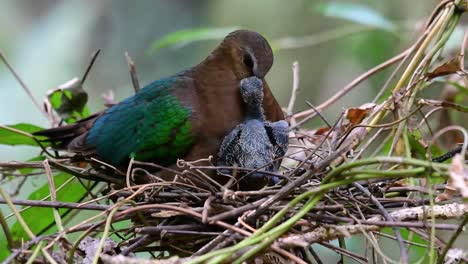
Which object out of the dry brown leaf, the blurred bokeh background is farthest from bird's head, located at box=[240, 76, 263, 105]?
the blurred bokeh background

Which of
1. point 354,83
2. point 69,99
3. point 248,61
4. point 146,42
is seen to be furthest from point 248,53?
point 146,42

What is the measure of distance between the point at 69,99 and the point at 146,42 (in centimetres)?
348

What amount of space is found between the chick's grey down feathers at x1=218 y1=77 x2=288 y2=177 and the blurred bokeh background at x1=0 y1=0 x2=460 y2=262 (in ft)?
6.40

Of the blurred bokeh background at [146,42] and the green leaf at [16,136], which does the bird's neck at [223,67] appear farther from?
the blurred bokeh background at [146,42]

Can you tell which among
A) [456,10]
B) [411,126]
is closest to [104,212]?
[411,126]

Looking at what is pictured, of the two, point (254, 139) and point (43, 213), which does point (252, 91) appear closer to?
point (254, 139)

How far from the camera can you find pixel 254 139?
6.04 ft

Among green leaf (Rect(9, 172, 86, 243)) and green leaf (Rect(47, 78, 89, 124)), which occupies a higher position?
green leaf (Rect(47, 78, 89, 124))

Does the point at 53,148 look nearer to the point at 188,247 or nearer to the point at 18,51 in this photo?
the point at 188,247

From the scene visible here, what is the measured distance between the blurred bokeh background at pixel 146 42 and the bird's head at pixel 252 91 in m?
1.92

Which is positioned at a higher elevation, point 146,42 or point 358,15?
point 358,15

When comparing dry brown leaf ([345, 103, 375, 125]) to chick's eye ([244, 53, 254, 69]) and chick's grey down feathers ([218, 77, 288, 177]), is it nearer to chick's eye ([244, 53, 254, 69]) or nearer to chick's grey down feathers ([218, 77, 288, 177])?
chick's grey down feathers ([218, 77, 288, 177])

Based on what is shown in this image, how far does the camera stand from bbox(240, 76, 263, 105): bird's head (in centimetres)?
194

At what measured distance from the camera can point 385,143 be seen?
78.5 inches
